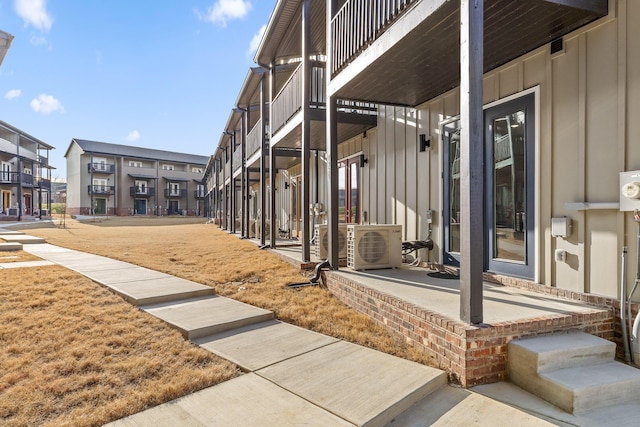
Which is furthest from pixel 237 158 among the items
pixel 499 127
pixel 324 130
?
pixel 499 127

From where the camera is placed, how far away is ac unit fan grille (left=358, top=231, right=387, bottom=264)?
5.39 metres

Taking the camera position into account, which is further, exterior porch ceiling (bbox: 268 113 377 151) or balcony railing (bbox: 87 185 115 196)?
balcony railing (bbox: 87 185 115 196)

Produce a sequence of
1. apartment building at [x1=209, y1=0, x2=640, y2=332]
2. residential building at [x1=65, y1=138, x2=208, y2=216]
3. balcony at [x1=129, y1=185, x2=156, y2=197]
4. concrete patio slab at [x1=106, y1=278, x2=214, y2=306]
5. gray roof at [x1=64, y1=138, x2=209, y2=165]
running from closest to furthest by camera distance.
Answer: apartment building at [x1=209, y1=0, x2=640, y2=332] → concrete patio slab at [x1=106, y1=278, x2=214, y2=306] → residential building at [x1=65, y1=138, x2=208, y2=216] → gray roof at [x1=64, y1=138, x2=209, y2=165] → balcony at [x1=129, y1=185, x2=156, y2=197]

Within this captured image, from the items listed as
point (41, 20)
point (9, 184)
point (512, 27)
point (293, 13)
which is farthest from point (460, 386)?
point (9, 184)

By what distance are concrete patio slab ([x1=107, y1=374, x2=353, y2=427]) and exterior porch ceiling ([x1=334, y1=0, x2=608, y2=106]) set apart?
3470mm

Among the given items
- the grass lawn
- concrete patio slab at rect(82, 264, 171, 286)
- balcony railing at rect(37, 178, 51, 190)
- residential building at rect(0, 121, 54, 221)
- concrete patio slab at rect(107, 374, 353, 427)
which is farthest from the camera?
balcony railing at rect(37, 178, 51, 190)

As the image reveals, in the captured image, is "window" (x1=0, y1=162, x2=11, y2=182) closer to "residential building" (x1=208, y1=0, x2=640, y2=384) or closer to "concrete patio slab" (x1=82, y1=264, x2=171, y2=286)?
"concrete patio slab" (x1=82, y1=264, x2=171, y2=286)

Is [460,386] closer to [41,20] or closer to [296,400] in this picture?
[296,400]

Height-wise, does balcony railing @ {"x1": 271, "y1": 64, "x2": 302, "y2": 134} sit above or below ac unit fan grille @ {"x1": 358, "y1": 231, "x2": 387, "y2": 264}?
above

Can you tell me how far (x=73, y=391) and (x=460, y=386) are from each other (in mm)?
2759

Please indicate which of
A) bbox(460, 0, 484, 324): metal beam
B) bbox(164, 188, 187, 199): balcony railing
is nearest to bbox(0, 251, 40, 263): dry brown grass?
bbox(460, 0, 484, 324): metal beam

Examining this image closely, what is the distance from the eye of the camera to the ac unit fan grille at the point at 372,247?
5.39 meters

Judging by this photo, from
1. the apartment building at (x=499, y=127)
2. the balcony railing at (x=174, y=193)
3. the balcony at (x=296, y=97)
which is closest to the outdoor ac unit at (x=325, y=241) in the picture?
the apartment building at (x=499, y=127)

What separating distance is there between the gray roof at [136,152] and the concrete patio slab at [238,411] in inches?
1870
